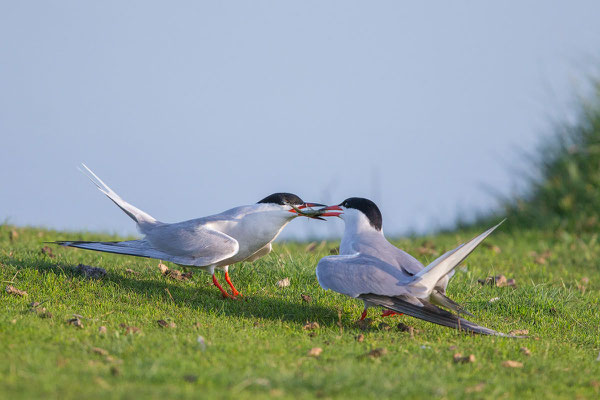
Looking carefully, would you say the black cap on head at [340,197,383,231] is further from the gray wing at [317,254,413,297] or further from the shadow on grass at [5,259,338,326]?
the shadow on grass at [5,259,338,326]

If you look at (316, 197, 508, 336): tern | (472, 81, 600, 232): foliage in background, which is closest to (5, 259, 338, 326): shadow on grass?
(316, 197, 508, 336): tern

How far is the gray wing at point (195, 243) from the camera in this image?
5980mm

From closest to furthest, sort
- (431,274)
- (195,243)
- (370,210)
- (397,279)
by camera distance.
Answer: (431,274) < (397,279) < (195,243) < (370,210)

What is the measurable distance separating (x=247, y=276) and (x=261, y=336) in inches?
75.1

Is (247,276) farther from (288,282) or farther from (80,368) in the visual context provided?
(80,368)

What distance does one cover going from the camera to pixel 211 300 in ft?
20.4

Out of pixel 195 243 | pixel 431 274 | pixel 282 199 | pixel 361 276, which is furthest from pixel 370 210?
pixel 195 243

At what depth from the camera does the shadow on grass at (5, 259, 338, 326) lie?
5945 millimetres

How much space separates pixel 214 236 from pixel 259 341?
1.41 metres

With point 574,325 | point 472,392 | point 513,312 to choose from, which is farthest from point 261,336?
point 574,325

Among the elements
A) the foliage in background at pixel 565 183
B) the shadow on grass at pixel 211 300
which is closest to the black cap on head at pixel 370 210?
the shadow on grass at pixel 211 300

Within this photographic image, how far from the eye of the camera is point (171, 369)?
13.4ft

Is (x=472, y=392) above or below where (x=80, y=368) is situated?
below

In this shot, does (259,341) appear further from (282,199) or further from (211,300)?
(282,199)
